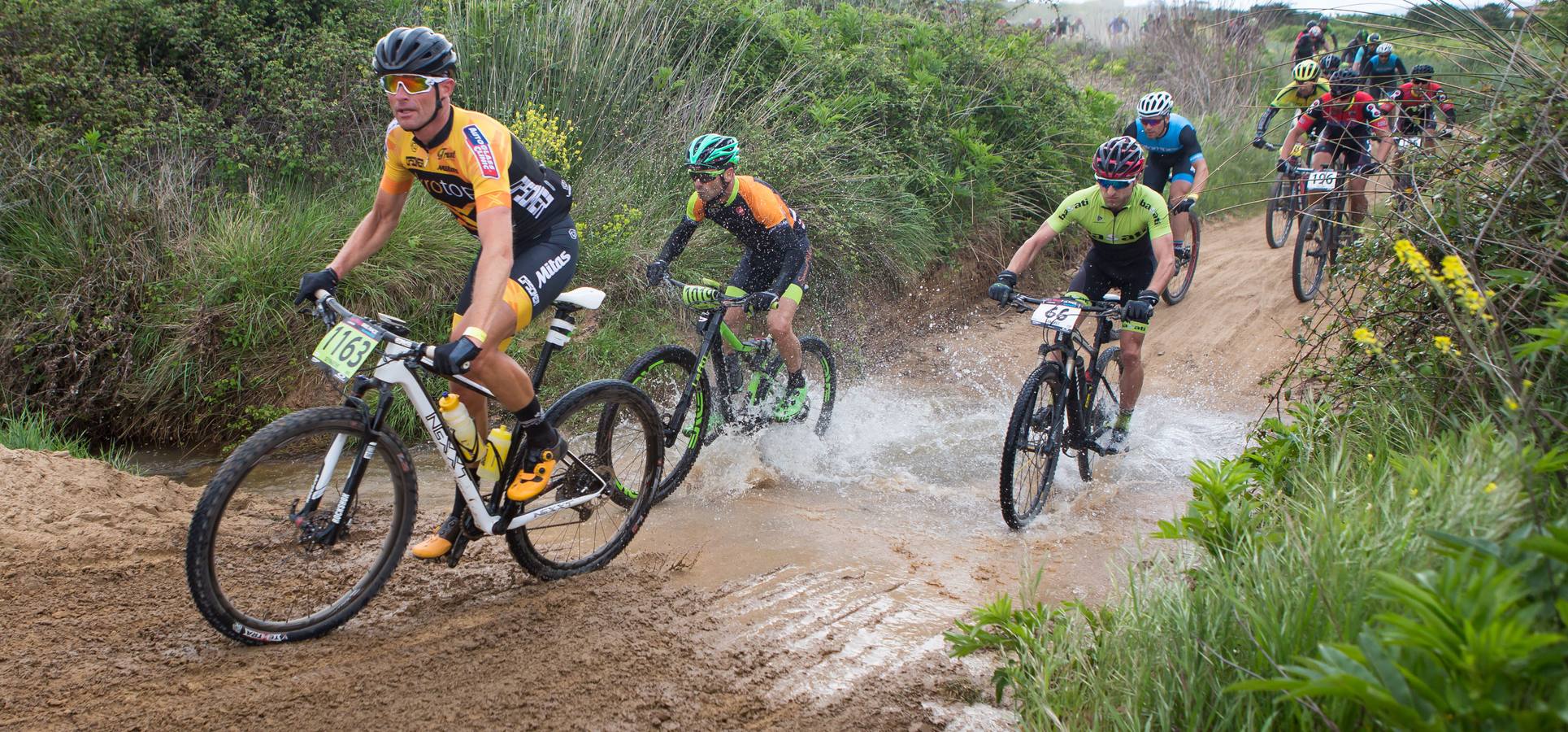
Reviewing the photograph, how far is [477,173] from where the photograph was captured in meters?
3.94

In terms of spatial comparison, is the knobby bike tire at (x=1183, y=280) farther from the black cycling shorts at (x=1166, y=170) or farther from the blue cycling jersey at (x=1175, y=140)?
the blue cycling jersey at (x=1175, y=140)

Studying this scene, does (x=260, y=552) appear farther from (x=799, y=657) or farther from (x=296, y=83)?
(x=296, y=83)

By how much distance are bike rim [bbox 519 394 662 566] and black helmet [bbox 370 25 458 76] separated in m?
1.53

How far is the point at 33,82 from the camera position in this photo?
23.4 ft

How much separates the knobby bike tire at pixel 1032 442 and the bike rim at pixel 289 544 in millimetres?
3179

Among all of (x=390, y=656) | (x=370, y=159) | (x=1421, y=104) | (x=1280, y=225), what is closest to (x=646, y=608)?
(x=390, y=656)

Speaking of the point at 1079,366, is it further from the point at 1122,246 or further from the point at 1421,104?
the point at 1421,104

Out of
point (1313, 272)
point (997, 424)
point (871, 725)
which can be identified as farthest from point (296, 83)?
point (1313, 272)

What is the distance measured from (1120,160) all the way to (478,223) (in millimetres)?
3944

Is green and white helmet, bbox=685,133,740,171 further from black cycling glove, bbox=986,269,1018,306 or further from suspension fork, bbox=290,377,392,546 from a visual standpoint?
suspension fork, bbox=290,377,392,546

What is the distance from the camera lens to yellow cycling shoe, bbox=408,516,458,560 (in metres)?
4.05

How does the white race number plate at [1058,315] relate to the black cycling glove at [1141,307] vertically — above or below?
below

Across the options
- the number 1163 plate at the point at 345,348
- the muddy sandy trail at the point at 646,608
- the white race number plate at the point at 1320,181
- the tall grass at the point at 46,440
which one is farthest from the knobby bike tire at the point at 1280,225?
the tall grass at the point at 46,440

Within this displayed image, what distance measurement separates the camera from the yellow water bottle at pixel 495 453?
419cm
